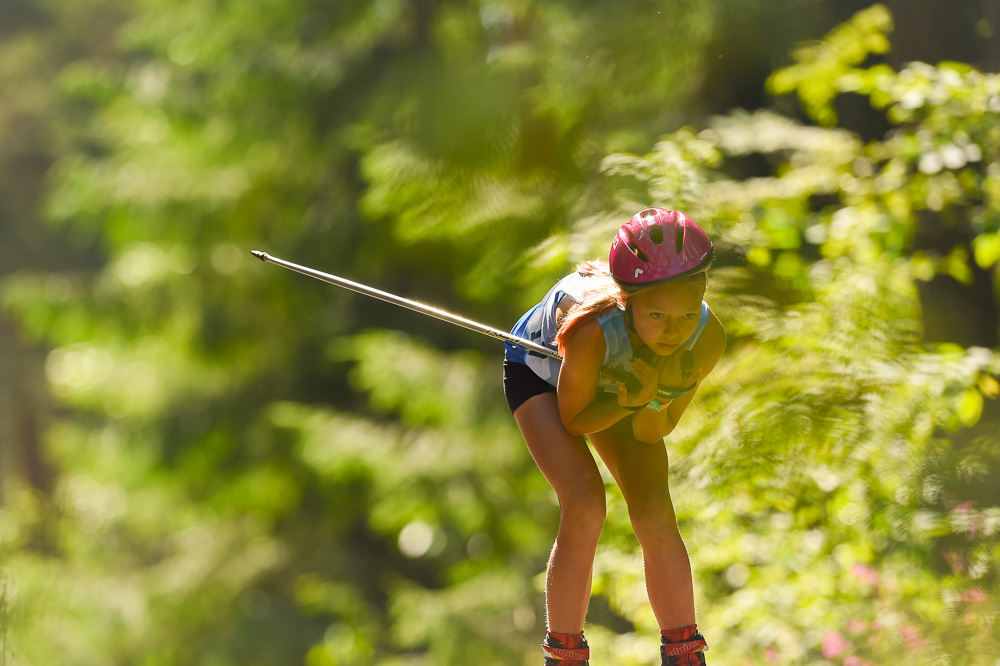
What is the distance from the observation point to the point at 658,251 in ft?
6.89

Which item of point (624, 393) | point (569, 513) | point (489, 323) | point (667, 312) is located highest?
point (489, 323)

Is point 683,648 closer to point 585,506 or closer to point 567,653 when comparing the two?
point 567,653

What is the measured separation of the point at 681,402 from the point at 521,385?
44 cm

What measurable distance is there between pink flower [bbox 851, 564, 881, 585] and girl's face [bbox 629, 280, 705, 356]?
3.06 meters

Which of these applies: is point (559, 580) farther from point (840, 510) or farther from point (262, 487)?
point (262, 487)

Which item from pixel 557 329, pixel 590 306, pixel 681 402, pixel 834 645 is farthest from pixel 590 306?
pixel 834 645

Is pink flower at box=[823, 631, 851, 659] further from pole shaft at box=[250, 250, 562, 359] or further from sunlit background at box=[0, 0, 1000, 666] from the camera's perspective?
pole shaft at box=[250, 250, 562, 359]

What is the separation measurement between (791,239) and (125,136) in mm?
8400

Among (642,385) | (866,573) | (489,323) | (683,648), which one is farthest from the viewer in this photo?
(489,323)

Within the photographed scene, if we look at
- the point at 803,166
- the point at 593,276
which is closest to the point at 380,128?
the point at 803,166

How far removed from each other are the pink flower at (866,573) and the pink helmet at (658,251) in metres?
3.14

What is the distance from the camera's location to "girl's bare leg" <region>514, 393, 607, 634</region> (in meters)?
2.36

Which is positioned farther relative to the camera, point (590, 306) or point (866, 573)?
point (866, 573)

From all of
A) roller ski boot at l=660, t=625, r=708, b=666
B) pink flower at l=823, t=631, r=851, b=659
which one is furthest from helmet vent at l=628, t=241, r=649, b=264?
pink flower at l=823, t=631, r=851, b=659
